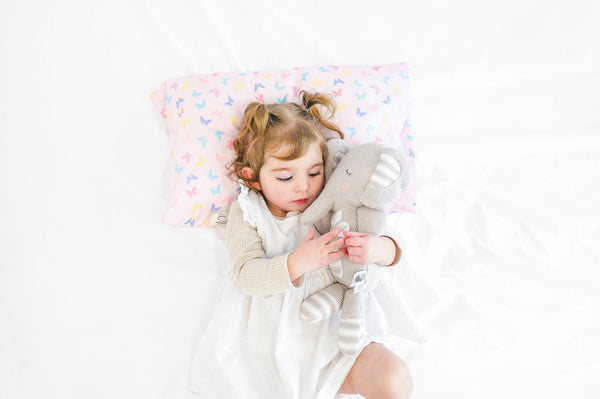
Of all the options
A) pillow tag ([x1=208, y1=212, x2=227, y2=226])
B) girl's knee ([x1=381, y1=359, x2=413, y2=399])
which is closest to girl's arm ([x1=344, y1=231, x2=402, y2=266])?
girl's knee ([x1=381, y1=359, x2=413, y2=399])

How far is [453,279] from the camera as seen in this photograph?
1.15 m

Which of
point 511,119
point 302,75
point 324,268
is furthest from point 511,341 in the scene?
point 302,75

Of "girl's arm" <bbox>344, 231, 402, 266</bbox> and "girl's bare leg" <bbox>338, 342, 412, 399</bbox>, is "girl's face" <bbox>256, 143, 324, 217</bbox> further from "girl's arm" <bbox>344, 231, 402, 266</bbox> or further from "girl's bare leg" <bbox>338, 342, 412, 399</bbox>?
"girl's bare leg" <bbox>338, 342, 412, 399</bbox>

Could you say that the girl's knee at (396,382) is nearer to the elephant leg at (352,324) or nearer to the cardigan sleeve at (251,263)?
the elephant leg at (352,324)

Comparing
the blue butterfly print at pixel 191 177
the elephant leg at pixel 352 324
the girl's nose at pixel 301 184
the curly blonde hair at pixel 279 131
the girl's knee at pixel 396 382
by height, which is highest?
the curly blonde hair at pixel 279 131

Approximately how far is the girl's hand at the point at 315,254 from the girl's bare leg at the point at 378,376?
0.72 ft

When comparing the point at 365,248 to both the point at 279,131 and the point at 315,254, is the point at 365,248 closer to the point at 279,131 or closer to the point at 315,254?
the point at 315,254

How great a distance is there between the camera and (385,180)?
979 millimetres

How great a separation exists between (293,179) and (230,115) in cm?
27

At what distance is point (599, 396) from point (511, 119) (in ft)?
2.44

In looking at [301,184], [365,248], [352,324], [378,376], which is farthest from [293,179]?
[378,376]

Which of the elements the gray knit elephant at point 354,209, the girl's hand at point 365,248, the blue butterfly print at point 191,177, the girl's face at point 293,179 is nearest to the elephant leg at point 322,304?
the gray knit elephant at point 354,209

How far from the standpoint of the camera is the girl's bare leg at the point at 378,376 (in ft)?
3.00

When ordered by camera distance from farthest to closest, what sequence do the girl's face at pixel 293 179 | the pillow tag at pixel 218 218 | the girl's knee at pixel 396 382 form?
the pillow tag at pixel 218 218 → the girl's face at pixel 293 179 → the girl's knee at pixel 396 382
